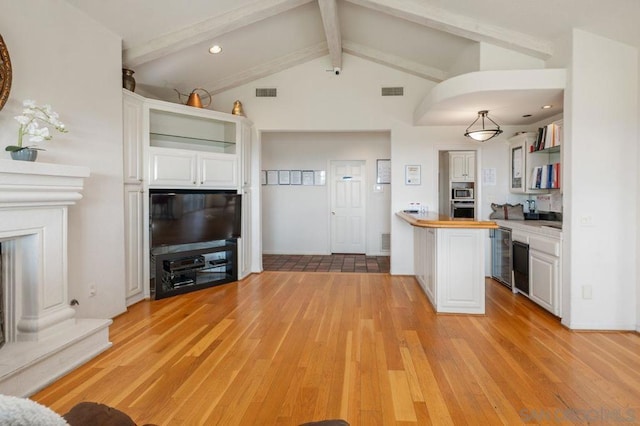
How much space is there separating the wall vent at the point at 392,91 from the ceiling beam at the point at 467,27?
168 cm

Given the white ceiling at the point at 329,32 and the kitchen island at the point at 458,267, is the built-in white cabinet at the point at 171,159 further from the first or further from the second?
the kitchen island at the point at 458,267

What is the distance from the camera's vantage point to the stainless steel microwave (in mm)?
7062

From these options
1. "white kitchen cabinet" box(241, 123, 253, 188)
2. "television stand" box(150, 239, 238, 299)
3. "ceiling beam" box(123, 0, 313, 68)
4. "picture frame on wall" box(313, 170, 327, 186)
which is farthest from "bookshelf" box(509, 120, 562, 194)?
"television stand" box(150, 239, 238, 299)

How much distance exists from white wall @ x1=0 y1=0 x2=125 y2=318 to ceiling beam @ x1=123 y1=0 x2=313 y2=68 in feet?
1.00

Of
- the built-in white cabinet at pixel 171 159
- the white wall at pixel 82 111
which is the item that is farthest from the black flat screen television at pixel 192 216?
the white wall at pixel 82 111

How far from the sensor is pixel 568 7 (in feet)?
10.1

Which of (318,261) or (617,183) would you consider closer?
(617,183)

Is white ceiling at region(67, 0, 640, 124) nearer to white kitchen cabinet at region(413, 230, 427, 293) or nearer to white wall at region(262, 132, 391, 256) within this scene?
white kitchen cabinet at region(413, 230, 427, 293)

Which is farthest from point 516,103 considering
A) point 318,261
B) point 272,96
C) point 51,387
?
point 51,387

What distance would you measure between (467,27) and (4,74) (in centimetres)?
411

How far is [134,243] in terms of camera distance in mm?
4168

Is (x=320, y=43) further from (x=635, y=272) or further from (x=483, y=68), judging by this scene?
(x=635, y=272)

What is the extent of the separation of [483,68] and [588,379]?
311 cm

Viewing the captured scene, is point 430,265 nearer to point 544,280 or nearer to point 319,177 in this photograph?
point 544,280
